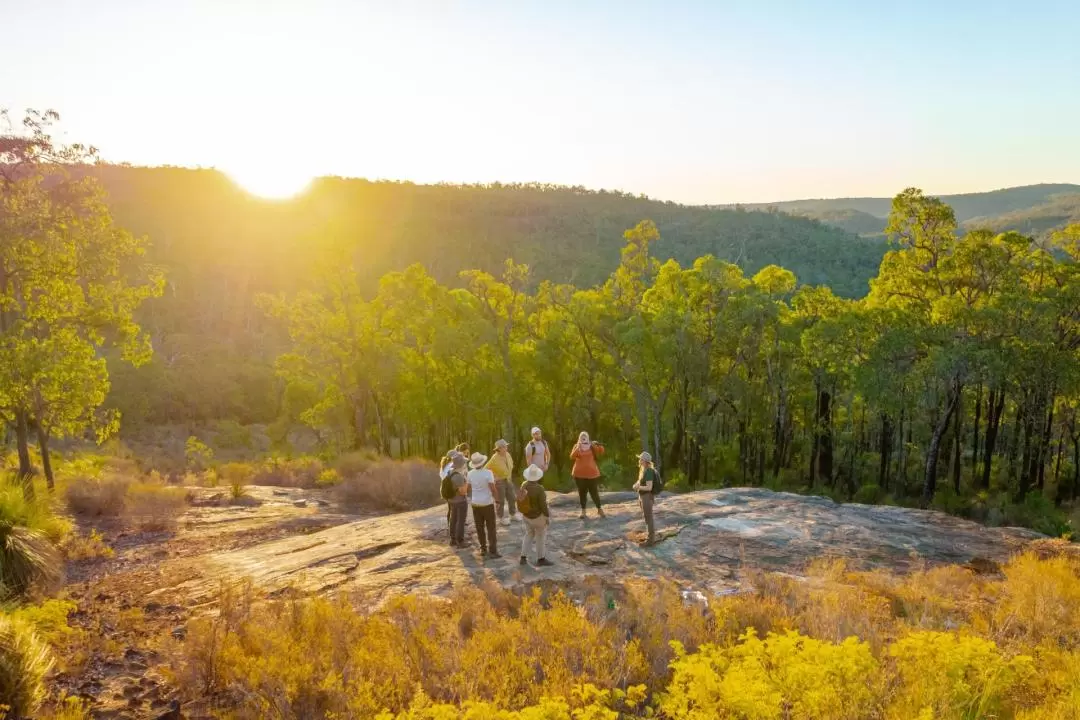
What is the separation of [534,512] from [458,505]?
9.01 feet

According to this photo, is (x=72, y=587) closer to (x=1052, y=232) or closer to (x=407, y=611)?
(x=407, y=611)

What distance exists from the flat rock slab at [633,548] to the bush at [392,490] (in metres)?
5.60

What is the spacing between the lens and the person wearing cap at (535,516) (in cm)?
1111

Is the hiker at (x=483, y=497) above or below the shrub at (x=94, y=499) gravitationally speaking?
above

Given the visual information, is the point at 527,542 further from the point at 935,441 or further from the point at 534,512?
the point at 935,441

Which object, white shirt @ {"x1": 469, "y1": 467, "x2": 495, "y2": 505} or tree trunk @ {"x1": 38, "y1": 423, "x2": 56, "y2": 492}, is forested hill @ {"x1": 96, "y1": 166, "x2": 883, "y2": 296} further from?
white shirt @ {"x1": 469, "y1": 467, "x2": 495, "y2": 505}

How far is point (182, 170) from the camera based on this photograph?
403 ft

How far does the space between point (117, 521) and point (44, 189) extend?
840 centimetres

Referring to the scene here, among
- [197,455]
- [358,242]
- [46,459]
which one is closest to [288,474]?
[46,459]

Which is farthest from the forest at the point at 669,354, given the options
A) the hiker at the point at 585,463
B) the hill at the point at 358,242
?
the hill at the point at 358,242

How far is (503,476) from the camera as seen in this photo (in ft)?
47.1

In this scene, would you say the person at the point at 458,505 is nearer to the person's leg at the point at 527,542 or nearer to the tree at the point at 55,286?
the person's leg at the point at 527,542

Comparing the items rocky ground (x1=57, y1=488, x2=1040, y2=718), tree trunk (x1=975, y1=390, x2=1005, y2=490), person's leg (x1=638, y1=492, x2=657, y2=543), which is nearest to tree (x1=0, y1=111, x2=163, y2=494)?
rocky ground (x1=57, y1=488, x2=1040, y2=718)

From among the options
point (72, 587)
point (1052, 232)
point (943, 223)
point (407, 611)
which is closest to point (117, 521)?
point (72, 587)
